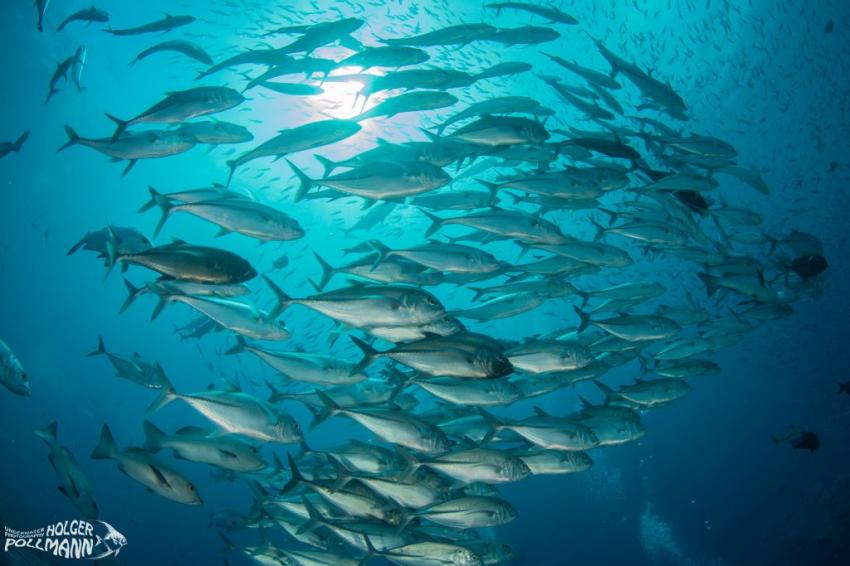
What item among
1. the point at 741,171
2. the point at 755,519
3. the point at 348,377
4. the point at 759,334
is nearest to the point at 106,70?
the point at 348,377

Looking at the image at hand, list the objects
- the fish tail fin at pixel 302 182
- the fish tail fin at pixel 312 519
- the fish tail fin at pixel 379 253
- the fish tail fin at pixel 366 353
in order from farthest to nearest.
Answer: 1. the fish tail fin at pixel 302 182
2. the fish tail fin at pixel 379 253
3. the fish tail fin at pixel 312 519
4. the fish tail fin at pixel 366 353

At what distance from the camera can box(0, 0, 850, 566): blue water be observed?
58.3 ft

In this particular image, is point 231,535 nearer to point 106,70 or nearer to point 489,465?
point 106,70

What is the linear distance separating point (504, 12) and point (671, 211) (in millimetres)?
12969

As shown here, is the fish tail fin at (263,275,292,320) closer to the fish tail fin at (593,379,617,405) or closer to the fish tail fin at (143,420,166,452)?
the fish tail fin at (143,420,166,452)

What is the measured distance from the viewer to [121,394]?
150 feet

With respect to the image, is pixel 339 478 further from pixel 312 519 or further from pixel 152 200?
pixel 152 200

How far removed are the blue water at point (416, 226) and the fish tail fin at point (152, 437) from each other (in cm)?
751

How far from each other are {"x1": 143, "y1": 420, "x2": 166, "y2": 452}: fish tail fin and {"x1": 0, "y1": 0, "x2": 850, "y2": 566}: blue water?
24.6 ft

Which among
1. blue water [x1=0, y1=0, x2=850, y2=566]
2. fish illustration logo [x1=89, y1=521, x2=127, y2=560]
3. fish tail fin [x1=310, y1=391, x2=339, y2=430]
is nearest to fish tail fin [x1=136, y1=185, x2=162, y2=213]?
fish tail fin [x1=310, y1=391, x2=339, y2=430]

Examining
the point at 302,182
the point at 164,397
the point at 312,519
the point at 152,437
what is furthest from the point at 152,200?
the point at 312,519

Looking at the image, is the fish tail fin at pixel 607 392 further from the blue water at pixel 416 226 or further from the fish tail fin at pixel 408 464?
the blue water at pixel 416 226

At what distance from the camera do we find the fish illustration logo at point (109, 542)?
4926 mm

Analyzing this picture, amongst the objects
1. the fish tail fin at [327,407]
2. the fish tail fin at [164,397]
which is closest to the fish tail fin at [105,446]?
the fish tail fin at [164,397]
